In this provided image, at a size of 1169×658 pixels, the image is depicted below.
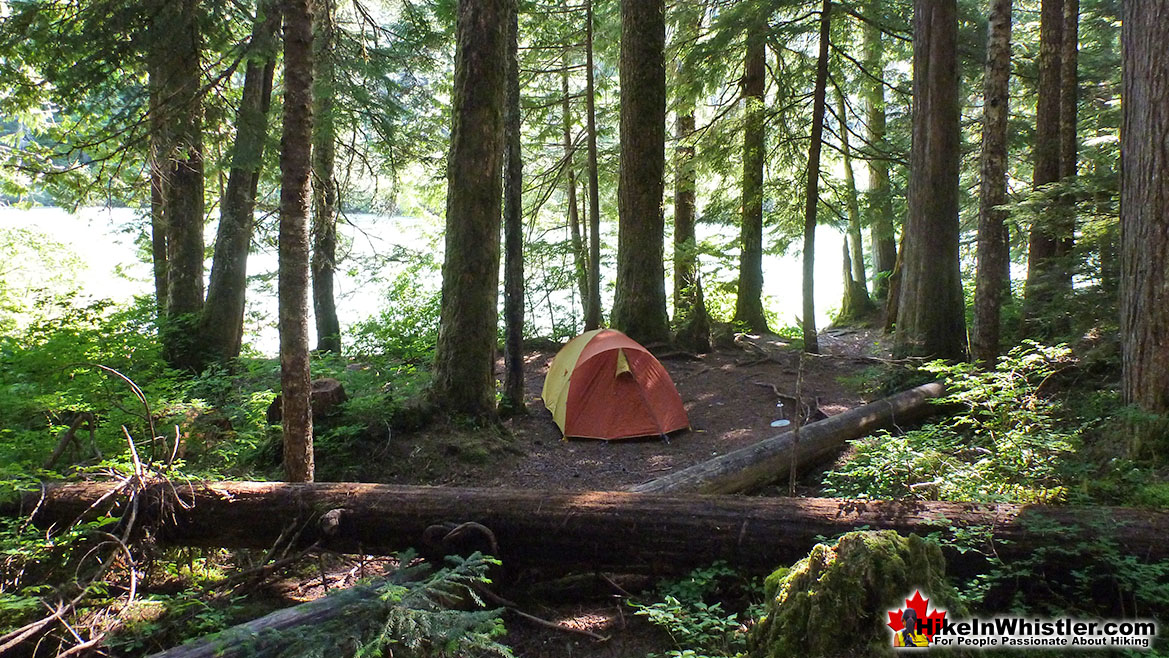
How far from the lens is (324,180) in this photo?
1048cm

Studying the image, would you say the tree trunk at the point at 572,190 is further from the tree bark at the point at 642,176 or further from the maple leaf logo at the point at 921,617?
the maple leaf logo at the point at 921,617

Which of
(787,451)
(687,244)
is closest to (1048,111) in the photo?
(687,244)

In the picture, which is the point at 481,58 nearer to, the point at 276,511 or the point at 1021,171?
the point at 276,511

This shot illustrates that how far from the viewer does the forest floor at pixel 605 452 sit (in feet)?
14.1

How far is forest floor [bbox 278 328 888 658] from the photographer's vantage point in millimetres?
4285

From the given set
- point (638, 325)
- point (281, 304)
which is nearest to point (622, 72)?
point (638, 325)

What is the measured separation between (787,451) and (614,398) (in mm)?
2872

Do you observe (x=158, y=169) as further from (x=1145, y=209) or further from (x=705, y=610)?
(x=1145, y=209)

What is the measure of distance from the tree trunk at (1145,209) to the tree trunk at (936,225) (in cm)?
462

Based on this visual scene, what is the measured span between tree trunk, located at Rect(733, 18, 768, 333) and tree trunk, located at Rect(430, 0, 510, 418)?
603cm

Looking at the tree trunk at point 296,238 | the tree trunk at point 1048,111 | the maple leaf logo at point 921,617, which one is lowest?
the maple leaf logo at point 921,617

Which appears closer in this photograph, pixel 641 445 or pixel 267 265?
pixel 641 445

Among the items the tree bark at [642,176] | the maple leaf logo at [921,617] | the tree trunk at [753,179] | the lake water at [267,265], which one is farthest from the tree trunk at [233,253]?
the maple leaf logo at [921,617]

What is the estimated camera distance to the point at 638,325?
12648 mm
